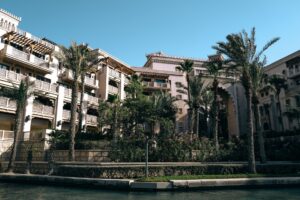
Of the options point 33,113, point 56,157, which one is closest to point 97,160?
point 56,157

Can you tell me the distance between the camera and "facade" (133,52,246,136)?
166ft

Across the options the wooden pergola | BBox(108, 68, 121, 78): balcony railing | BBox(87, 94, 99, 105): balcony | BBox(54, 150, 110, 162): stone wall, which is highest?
the wooden pergola

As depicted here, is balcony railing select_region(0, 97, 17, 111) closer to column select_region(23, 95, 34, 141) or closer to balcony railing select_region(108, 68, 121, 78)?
column select_region(23, 95, 34, 141)

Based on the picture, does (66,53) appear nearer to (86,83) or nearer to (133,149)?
(86,83)

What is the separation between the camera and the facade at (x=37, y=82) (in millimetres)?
30344

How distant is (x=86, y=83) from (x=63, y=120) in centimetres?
724

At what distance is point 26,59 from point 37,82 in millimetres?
3289

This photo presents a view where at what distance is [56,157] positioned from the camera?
2709 centimetres

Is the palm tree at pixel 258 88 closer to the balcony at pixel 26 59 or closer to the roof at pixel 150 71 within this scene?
the roof at pixel 150 71

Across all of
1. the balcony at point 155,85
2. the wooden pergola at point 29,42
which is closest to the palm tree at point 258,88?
the balcony at point 155,85

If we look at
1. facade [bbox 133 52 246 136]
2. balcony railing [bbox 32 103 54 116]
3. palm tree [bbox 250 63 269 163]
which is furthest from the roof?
palm tree [bbox 250 63 269 163]

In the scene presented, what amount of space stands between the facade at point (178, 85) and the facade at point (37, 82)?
12.1 metres

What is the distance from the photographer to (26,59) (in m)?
32.8

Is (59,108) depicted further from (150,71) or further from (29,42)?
(150,71)
